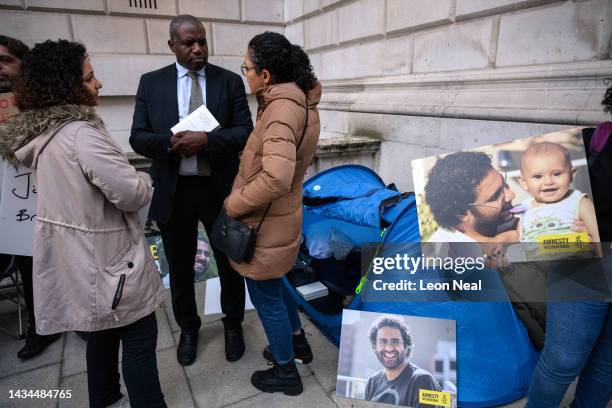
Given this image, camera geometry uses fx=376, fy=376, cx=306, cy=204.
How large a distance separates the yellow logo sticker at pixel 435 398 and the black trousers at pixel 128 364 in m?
1.32

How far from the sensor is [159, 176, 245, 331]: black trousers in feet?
7.35

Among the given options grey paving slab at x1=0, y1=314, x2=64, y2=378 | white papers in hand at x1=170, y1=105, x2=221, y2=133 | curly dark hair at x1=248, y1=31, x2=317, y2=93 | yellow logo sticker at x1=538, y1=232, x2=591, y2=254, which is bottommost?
grey paving slab at x1=0, y1=314, x2=64, y2=378

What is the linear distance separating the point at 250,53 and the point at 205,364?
1.90 meters

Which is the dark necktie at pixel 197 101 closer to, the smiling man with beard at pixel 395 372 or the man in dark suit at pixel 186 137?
the man in dark suit at pixel 186 137

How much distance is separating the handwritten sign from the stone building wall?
2605mm

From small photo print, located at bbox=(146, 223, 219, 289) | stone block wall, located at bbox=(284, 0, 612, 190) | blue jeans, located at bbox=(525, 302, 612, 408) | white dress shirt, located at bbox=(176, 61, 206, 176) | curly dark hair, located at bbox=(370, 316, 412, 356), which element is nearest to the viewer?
blue jeans, located at bbox=(525, 302, 612, 408)

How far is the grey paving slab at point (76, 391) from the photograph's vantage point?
213 cm

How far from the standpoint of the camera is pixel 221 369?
7.79ft

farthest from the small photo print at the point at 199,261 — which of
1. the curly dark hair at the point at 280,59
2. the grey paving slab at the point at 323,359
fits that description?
the curly dark hair at the point at 280,59

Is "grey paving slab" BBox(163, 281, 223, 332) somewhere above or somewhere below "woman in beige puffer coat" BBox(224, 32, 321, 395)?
below

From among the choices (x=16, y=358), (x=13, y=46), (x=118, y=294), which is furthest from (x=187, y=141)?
(x=16, y=358)

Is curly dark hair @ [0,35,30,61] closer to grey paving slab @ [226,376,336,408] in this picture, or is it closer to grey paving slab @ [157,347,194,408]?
grey paving slab @ [157,347,194,408]

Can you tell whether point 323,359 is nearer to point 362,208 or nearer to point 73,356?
point 362,208

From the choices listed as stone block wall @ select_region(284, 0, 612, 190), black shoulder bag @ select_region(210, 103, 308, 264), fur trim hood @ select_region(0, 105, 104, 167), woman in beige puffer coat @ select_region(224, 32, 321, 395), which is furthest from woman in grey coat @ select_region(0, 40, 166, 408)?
stone block wall @ select_region(284, 0, 612, 190)
